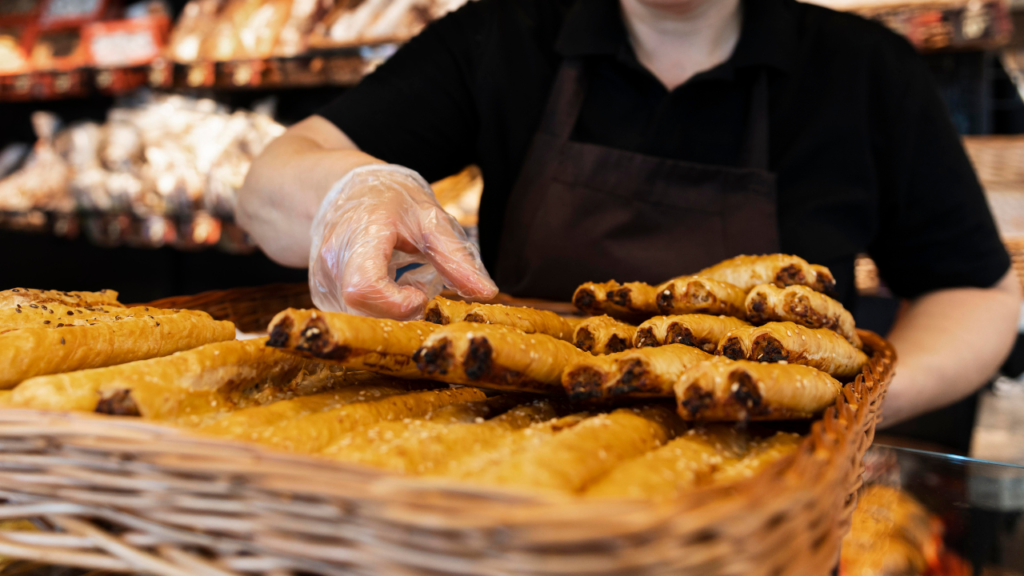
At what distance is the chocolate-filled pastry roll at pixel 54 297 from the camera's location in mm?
930

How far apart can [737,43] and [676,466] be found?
49.7 inches

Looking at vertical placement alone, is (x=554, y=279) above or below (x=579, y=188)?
below

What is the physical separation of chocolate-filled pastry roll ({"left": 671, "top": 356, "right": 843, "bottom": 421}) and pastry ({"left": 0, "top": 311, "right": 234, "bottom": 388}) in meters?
0.60

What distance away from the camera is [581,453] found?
1.92ft

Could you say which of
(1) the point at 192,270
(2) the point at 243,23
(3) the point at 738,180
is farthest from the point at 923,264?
(1) the point at 192,270

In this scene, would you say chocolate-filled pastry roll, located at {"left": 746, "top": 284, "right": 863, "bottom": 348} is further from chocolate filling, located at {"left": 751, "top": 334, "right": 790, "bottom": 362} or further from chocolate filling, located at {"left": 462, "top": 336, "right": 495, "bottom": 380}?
chocolate filling, located at {"left": 462, "top": 336, "right": 495, "bottom": 380}

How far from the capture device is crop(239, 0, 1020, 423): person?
1486 millimetres

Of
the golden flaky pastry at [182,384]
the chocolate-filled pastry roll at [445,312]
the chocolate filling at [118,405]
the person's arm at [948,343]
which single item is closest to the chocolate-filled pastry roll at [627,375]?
the chocolate-filled pastry roll at [445,312]

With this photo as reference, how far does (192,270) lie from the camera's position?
139 inches

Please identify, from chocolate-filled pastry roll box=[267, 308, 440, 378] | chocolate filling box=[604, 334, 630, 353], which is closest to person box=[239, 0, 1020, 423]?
chocolate filling box=[604, 334, 630, 353]

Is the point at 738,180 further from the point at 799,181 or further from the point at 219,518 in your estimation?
the point at 219,518

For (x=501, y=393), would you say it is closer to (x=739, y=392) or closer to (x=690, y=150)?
(x=739, y=392)

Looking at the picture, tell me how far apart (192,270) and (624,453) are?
3.37 metres

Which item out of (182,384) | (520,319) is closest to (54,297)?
(182,384)
